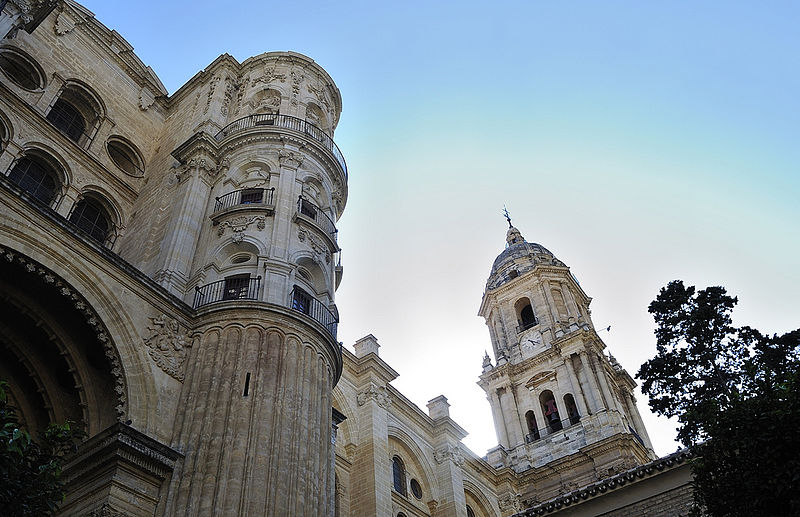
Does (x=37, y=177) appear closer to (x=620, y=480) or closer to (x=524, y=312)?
(x=620, y=480)

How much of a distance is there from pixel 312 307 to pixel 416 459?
486 inches

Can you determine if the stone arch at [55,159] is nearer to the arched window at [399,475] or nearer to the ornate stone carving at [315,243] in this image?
the ornate stone carving at [315,243]

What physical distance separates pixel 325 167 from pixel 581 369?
23.3 meters

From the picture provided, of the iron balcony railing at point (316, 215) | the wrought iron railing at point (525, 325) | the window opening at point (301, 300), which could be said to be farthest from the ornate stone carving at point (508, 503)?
the window opening at point (301, 300)

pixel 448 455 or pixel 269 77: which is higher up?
pixel 269 77

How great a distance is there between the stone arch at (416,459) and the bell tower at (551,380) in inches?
396

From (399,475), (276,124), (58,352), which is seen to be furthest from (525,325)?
(58,352)

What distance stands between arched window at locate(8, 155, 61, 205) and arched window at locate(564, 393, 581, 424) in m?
29.3

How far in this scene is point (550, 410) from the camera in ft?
131

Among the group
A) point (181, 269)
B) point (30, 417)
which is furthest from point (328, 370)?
point (30, 417)

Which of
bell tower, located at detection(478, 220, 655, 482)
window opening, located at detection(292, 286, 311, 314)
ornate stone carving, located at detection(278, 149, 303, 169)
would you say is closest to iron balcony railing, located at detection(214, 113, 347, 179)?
ornate stone carving, located at detection(278, 149, 303, 169)

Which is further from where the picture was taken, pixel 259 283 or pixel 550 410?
pixel 550 410

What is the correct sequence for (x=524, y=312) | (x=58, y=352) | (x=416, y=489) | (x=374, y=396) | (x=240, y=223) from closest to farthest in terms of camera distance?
1. (x=58, y=352)
2. (x=240, y=223)
3. (x=374, y=396)
4. (x=416, y=489)
5. (x=524, y=312)

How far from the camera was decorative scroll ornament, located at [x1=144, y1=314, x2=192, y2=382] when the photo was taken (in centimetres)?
1475
